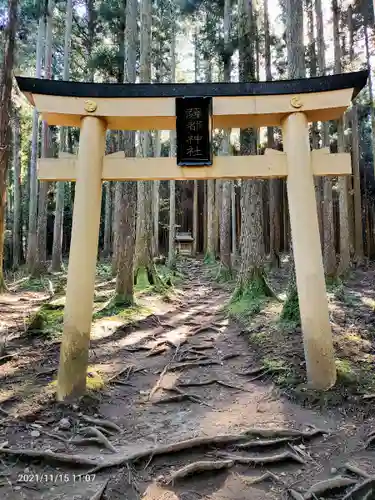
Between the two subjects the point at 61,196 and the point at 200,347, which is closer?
the point at 200,347

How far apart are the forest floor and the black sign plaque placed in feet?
10.3

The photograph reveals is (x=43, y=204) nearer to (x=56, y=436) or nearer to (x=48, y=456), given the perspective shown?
(x=56, y=436)

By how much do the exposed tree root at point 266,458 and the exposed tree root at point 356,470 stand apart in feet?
1.25

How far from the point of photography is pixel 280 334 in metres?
6.66

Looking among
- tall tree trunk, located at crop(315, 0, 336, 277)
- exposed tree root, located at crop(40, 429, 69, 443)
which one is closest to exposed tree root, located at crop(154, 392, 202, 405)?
exposed tree root, located at crop(40, 429, 69, 443)

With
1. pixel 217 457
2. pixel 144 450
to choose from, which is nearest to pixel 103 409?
pixel 144 450

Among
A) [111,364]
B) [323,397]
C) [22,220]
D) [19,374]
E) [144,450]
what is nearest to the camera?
[144,450]

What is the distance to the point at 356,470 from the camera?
10.6 feet

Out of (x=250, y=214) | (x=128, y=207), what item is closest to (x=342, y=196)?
(x=250, y=214)

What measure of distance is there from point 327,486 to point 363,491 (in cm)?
27

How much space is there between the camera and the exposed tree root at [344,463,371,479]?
10.3 feet

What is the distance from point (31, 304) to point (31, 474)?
772 centimetres

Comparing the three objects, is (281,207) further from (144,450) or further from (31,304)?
(144,450)
